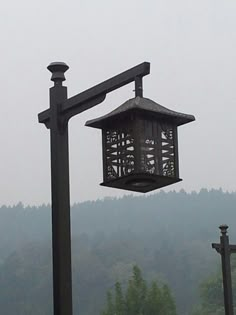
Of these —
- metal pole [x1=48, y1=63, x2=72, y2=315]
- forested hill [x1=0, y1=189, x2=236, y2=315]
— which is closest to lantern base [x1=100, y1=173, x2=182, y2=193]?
metal pole [x1=48, y1=63, x2=72, y2=315]

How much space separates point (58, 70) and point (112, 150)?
1.76 feet

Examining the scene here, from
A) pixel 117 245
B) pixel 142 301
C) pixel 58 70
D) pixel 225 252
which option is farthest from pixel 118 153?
pixel 117 245

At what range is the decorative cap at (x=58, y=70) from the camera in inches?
162

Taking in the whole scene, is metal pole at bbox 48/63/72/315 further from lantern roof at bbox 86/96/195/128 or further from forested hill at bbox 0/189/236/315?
forested hill at bbox 0/189/236/315

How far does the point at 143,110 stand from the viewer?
3799 mm

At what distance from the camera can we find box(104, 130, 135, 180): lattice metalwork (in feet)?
12.6

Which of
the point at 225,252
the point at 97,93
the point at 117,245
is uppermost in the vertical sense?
the point at 117,245

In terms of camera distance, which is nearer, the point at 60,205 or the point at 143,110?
the point at 143,110

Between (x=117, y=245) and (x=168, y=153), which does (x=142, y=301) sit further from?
(x=117, y=245)

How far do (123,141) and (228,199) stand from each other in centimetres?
7354

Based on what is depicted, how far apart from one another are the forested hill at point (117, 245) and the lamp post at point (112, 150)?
44539mm

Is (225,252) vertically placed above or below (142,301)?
above

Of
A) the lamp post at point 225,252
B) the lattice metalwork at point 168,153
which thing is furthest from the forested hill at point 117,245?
the lattice metalwork at point 168,153

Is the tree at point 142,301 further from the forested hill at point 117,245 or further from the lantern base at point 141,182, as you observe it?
the forested hill at point 117,245
